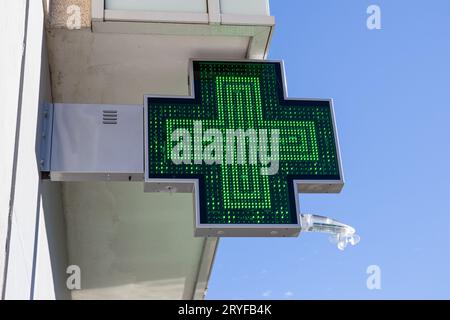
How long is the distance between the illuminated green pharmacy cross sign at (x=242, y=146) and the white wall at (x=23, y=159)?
30.7 inches

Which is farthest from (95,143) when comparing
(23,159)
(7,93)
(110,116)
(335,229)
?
(335,229)

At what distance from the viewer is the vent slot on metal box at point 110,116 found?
5.41m

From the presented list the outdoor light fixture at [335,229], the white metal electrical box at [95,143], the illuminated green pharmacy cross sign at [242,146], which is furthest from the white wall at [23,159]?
the outdoor light fixture at [335,229]

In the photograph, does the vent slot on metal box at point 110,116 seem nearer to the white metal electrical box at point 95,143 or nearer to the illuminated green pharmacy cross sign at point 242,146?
the white metal electrical box at point 95,143

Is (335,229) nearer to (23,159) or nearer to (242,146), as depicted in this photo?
(242,146)

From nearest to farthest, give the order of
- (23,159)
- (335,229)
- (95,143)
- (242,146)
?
(23,159) < (242,146) < (95,143) < (335,229)

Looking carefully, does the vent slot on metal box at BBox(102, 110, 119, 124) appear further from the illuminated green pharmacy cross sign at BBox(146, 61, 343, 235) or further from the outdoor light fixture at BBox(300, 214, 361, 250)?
the outdoor light fixture at BBox(300, 214, 361, 250)

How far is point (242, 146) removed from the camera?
5.16 metres

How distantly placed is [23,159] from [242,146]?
150 centimetres

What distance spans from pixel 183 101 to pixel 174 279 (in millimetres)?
4295

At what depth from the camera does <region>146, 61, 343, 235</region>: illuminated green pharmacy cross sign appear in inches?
195

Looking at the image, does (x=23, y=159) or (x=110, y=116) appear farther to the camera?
(x=110, y=116)

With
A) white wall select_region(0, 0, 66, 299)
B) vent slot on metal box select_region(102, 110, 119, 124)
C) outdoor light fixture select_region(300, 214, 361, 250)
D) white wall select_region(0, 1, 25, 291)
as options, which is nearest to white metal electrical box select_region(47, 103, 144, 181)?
vent slot on metal box select_region(102, 110, 119, 124)

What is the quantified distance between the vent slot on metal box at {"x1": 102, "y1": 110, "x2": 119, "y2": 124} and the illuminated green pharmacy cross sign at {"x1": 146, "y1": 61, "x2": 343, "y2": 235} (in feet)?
1.05
